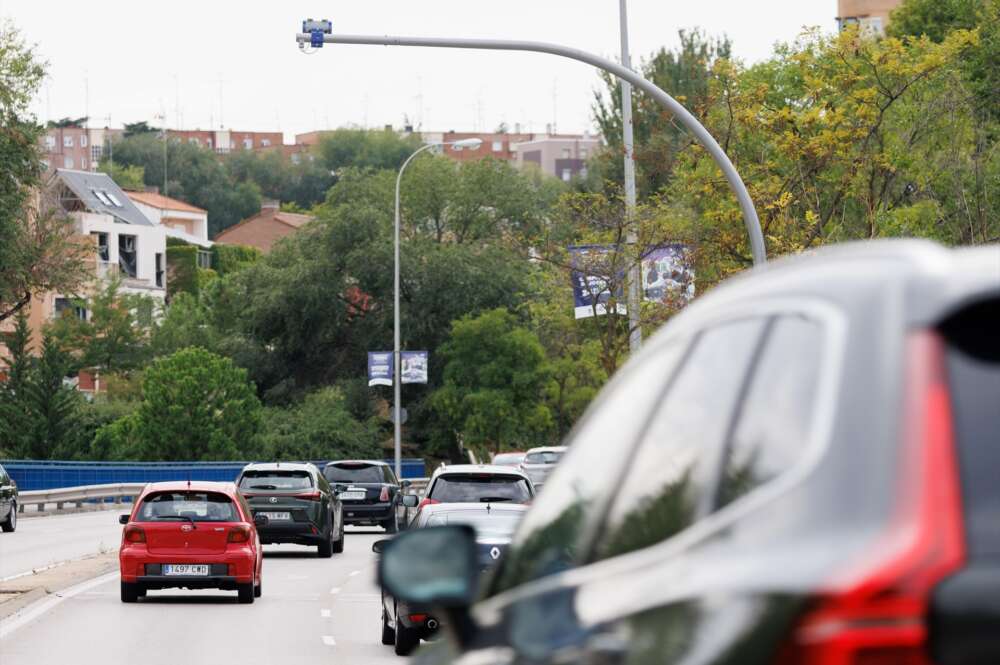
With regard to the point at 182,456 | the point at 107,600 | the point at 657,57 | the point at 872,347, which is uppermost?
the point at 657,57

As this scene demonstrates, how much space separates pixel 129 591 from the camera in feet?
74.0

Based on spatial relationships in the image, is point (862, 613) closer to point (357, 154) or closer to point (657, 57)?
point (657, 57)

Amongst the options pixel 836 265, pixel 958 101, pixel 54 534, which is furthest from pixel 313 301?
pixel 836 265

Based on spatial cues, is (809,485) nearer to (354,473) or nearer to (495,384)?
(354,473)

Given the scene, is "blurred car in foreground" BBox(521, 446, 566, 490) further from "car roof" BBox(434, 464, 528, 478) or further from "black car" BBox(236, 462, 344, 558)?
"car roof" BBox(434, 464, 528, 478)

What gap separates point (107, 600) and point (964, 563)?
69.8 ft

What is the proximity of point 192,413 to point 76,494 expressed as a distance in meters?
18.3

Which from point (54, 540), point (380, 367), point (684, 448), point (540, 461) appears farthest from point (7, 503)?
point (684, 448)

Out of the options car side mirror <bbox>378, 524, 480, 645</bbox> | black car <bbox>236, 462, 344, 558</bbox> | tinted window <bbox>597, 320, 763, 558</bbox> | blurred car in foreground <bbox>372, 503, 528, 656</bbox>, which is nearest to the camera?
tinted window <bbox>597, 320, 763, 558</bbox>

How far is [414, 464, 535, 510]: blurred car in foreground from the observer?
2161 centimetres

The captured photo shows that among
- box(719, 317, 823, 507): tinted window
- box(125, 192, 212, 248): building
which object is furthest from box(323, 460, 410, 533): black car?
box(125, 192, 212, 248): building

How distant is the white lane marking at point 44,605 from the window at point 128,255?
92.4 m

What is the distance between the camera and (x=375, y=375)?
61969mm

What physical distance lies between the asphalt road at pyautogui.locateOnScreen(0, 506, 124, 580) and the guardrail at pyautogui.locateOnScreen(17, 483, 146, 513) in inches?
34.2
